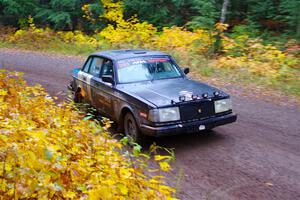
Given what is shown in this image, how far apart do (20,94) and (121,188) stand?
356 centimetres

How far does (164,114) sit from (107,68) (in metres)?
2.28

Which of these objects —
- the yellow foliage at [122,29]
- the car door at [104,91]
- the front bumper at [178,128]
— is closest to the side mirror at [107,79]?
the car door at [104,91]

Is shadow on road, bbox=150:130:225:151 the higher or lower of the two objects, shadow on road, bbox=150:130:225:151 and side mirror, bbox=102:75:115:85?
the lower

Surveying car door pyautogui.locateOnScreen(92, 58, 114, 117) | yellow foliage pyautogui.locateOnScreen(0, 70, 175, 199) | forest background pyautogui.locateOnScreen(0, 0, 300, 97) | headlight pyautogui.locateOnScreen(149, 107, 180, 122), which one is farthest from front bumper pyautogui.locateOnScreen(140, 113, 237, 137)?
forest background pyautogui.locateOnScreen(0, 0, 300, 97)

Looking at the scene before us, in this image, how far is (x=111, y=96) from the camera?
24.3 feet

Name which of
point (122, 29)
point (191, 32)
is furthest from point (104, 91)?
point (122, 29)

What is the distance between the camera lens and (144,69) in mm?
7664

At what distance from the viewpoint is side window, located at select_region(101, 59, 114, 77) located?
774cm

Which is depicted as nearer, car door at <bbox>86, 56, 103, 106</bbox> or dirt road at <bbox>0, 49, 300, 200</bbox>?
dirt road at <bbox>0, 49, 300, 200</bbox>

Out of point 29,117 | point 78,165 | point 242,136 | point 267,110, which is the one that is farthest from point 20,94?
point 267,110

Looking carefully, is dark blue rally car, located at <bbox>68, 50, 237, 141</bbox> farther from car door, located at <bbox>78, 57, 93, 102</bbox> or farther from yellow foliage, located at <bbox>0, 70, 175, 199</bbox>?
yellow foliage, located at <bbox>0, 70, 175, 199</bbox>

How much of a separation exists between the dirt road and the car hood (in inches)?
37.2

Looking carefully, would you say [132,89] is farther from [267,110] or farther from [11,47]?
[11,47]

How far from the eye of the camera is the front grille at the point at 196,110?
635cm
